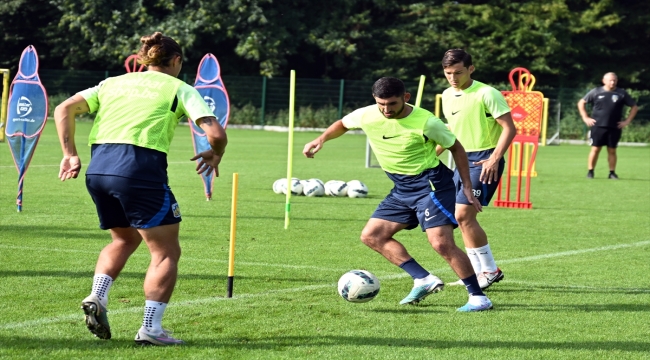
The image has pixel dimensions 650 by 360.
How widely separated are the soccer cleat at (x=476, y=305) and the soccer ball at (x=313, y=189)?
26.9 feet

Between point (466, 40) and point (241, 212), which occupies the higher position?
point (466, 40)

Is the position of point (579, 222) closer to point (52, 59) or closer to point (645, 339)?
point (645, 339)

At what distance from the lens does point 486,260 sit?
8.06 meters

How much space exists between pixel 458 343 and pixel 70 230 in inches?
232

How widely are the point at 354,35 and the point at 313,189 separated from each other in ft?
99.2

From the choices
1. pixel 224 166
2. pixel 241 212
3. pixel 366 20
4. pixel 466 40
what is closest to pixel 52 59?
pixel 366 20

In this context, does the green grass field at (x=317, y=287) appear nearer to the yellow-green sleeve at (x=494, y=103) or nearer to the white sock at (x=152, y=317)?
the white sock at (x=152, y=317)

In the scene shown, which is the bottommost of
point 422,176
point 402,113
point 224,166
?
point 224,166

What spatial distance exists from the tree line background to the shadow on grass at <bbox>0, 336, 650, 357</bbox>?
3696 centimetres

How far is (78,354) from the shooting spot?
17.8 feet

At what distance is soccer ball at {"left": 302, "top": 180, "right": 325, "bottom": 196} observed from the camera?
15.1 meters

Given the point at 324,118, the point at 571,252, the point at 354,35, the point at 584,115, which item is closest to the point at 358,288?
the point at 571,252

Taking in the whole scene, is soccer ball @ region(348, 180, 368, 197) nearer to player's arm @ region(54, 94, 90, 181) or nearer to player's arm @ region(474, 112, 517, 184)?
player's arm @ region(474, 112, 517, 184)

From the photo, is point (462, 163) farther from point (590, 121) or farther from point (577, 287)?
point (590, 121)
